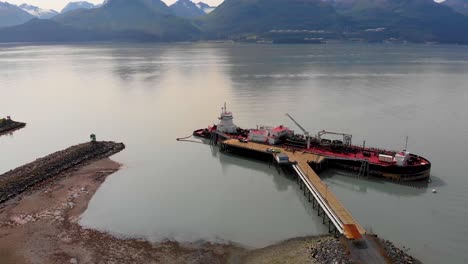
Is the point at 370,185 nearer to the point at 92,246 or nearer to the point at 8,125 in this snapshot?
the point at 92,246

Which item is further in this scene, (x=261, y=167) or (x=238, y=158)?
(x=238, y=158)

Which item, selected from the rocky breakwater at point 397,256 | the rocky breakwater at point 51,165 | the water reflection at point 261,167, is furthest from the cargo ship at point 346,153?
the rocky breakwater at point 397,256

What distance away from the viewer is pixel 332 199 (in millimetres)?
31938

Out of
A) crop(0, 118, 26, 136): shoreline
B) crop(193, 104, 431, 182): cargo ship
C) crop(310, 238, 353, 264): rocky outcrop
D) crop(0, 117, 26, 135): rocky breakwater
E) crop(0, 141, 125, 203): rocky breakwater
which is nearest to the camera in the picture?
crop(310, 238, 353, 264): rocky outcrop

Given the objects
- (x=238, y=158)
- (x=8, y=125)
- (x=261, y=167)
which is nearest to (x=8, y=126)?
(x=8, y=125)

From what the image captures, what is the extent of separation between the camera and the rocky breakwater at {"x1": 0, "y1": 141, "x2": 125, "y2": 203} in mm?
38062

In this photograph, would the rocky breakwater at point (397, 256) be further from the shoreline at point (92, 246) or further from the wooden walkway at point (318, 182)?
the shoreline at point (92, 246)

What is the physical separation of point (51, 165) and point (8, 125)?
2576cm

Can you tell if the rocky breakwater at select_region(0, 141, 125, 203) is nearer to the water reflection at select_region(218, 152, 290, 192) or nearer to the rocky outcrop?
the water reflection at select_region(218, 152, 290, 192)

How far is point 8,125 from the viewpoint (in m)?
63.3

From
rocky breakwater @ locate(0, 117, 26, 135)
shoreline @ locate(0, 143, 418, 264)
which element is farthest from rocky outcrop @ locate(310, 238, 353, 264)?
rocky breakwater @ locate(0, 117, 26, 135)

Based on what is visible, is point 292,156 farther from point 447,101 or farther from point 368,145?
point 447,101

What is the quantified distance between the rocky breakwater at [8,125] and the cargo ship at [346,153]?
110 feet

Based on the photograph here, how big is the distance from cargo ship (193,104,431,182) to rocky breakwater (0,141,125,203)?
1508cm
